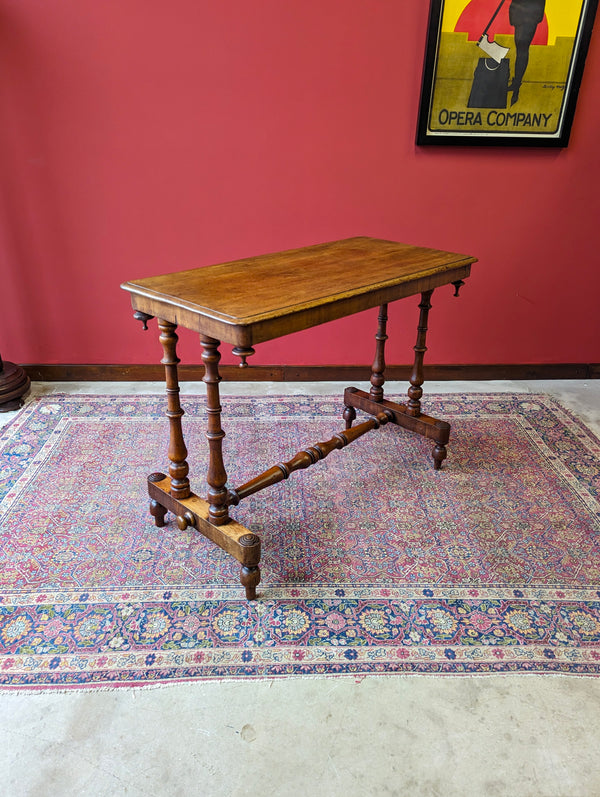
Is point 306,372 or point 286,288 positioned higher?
point 286,288

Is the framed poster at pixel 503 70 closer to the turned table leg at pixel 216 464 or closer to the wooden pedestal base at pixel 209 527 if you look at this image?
the turned table leg at pixel 216 464

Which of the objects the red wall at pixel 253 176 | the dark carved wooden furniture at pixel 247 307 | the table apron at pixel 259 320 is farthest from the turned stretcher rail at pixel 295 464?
the red wall at pixel 253 176

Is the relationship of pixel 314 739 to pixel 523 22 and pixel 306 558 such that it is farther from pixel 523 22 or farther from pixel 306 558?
pixel 523 22

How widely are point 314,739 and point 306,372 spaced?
2.48 meters

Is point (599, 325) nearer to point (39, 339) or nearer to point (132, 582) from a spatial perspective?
point (132, 582)

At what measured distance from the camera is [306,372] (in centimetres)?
382

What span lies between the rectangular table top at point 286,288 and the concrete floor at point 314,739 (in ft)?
3.46

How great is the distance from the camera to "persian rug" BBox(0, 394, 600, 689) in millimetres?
1845

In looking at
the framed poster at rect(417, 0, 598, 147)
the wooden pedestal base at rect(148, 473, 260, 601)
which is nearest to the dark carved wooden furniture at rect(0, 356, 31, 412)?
the wooden pedestal base at rect(148, 473, 260, 601)

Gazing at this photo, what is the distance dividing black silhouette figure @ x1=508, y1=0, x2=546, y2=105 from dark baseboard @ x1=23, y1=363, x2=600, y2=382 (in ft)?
5.67

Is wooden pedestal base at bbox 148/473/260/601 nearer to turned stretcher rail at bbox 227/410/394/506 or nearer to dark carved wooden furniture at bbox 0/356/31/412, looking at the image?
turned stretcher rail at bbox 227/410/394/506

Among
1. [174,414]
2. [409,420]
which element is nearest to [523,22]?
[409,420]

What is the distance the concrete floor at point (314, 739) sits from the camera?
4.85 feet

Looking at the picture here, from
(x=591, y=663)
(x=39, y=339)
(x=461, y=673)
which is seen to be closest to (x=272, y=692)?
(x=461, y=673)
